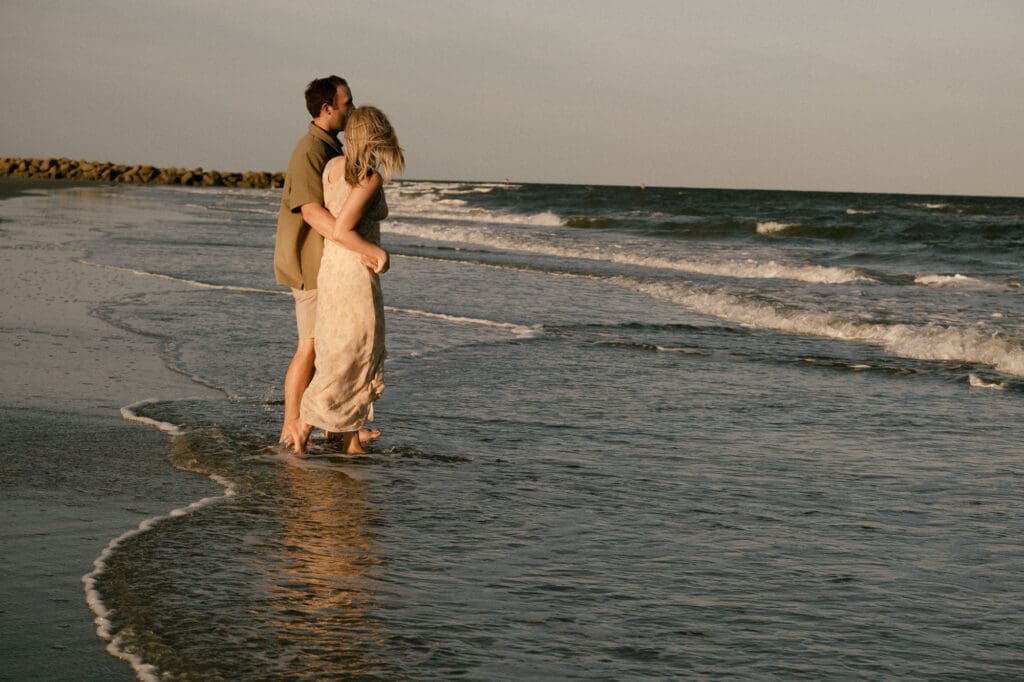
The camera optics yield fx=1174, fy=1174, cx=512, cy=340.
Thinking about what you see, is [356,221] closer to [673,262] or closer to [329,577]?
[329,577]

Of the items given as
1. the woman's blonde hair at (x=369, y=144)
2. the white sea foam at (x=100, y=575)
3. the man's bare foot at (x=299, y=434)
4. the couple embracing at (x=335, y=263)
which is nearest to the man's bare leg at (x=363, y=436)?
the couple embracing at (x=335, y=263)

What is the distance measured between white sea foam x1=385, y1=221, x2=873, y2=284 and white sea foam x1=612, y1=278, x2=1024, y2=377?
5.59 meters

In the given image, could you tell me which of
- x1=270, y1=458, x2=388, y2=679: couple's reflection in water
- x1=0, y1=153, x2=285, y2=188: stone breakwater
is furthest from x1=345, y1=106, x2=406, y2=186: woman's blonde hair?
x1=0, y1=153, x2=285, y2=188: stone breakwater

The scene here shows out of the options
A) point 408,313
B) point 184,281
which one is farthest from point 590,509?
point 184,281

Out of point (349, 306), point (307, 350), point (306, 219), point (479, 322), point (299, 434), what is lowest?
point (299, 434)

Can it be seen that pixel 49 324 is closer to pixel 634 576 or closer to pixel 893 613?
pixel 634 576

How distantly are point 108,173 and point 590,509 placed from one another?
77.3 m

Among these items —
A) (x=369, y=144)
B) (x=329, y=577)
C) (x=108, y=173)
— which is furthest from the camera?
(x=108, y=173)

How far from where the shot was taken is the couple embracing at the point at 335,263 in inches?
215

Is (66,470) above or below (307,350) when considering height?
below

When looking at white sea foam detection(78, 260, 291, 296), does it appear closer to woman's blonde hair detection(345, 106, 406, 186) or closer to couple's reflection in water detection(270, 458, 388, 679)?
woman's blonde hair detection(345, 106, 406, 186)

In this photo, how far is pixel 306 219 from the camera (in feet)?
18.5

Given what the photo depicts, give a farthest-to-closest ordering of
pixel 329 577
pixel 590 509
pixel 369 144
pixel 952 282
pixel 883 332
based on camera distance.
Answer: pixel 952 282 → pixel 883 332 → pixel 369 144 → pixel 590 509 → pixel 329 577

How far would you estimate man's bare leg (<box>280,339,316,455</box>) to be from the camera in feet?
18.8
